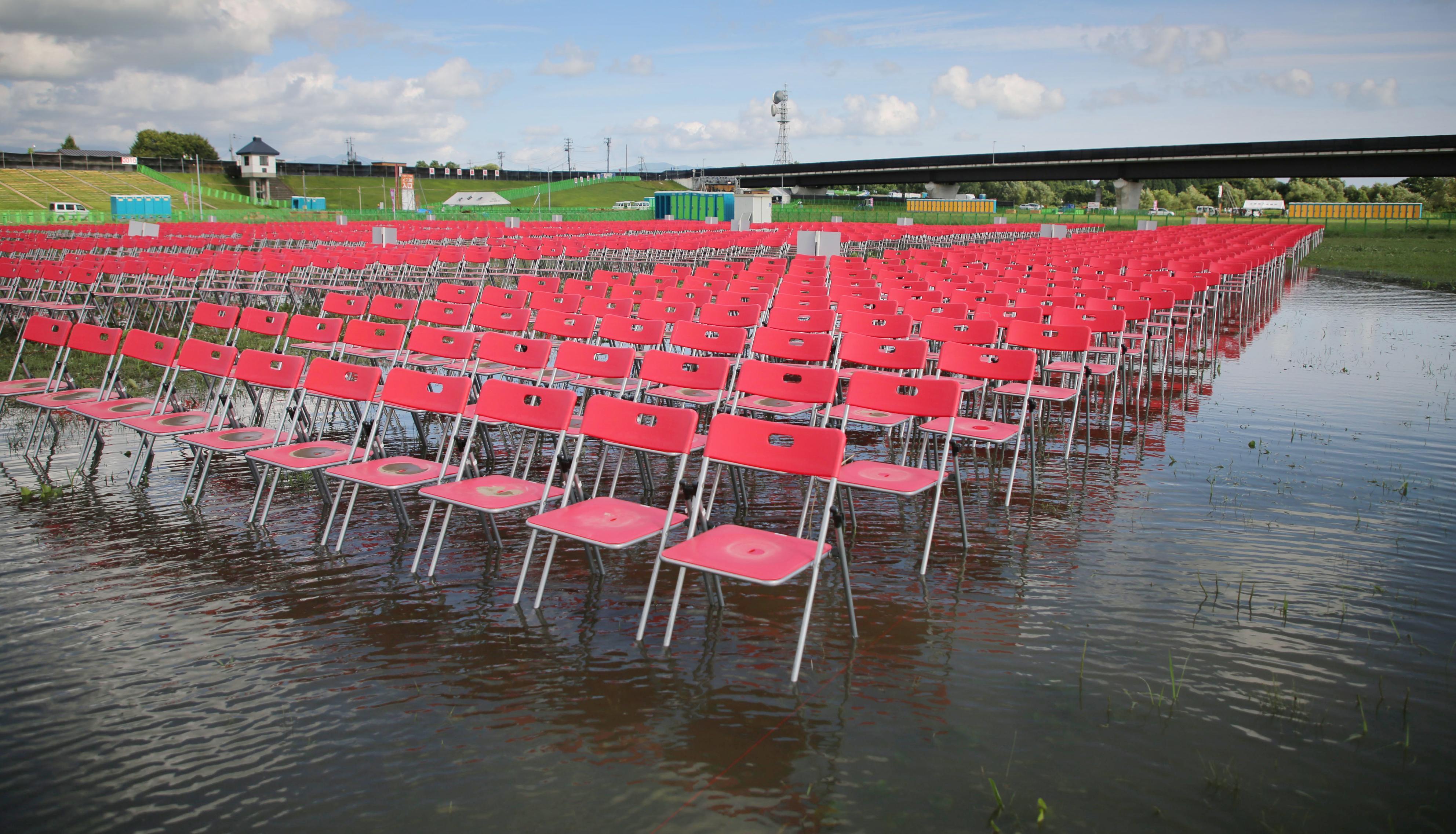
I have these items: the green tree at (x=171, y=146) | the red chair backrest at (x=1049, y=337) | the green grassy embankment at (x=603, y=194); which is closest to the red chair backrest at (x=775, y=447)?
the red chair backrest at (x=1049, y=337)

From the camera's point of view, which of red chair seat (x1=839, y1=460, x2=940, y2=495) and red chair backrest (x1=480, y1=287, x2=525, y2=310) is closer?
red chair seat (x1=839, y1=460, x2=940, y2=495)

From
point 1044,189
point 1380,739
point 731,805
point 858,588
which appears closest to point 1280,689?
point 1380,739

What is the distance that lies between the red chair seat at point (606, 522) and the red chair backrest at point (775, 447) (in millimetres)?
406

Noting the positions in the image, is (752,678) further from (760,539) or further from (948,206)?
(948,206)

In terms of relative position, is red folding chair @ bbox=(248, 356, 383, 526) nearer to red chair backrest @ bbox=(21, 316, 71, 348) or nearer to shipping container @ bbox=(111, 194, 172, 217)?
red chair backrest @ bbox=(21, 316, 71, 348)

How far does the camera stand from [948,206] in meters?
69.3

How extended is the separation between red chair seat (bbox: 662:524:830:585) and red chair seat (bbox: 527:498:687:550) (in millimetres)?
207

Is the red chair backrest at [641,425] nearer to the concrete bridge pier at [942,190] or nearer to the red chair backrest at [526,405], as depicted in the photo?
the red chair backrest at [526,405]

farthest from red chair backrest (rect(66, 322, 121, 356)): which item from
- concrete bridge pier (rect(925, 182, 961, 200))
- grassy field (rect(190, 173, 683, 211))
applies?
concrete bridge pier (rect(925, 182, 961, 200))

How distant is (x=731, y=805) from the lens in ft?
9.48

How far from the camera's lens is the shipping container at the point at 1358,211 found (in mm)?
57125

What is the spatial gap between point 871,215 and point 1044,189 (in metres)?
91.9

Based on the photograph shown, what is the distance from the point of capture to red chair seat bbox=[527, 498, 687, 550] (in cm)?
393

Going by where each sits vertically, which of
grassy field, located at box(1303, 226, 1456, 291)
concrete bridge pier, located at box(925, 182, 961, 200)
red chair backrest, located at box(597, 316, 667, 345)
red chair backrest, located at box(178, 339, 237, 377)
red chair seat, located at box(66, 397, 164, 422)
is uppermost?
concrete bridge pier, located at box(925, 182, 961, 200)
